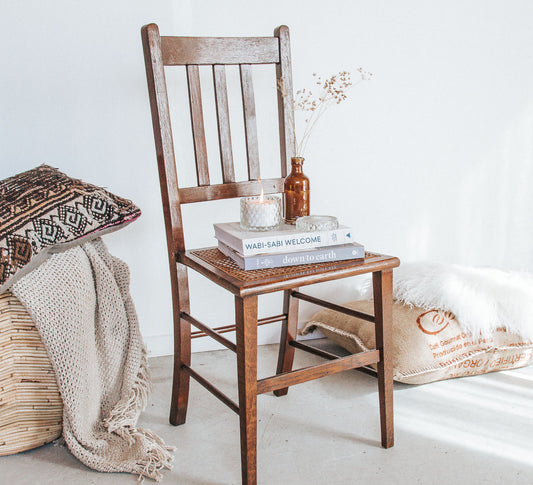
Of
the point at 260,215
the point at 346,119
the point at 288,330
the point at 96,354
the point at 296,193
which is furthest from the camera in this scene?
the point at 346,119

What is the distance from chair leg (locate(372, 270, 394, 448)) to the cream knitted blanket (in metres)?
0.49

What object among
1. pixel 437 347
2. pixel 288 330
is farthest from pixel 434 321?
pixel 288 330

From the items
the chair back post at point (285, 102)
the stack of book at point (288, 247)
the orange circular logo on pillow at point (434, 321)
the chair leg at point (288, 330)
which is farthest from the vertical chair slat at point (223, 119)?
the orange circular logo on pillow at point (434, 321)

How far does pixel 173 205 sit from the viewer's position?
1.28m

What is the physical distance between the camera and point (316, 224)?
45.9 inches

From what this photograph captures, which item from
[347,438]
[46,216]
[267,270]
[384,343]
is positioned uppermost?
[46,216]

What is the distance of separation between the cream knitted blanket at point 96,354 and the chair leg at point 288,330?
1.17ft

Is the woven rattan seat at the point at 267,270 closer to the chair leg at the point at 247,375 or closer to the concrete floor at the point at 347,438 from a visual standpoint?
the chair leg at the point at 247,375

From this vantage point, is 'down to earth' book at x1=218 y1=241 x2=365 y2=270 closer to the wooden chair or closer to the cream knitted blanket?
the wooden chair

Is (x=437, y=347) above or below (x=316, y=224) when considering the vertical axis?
below

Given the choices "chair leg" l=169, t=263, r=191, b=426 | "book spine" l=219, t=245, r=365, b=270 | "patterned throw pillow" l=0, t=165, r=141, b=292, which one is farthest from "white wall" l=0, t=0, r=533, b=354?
"book spine" l=219, t=245, r=365, b=270

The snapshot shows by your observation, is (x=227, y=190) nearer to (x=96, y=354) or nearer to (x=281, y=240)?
(x=281, y=240)

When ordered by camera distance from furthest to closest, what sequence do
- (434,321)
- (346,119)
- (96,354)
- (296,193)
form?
1. (346,119)
2. (434,321)
3. (96,354)
4. (296,193)

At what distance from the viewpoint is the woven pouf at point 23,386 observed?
1.24 m
